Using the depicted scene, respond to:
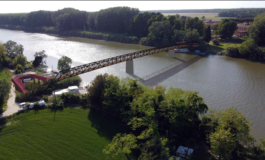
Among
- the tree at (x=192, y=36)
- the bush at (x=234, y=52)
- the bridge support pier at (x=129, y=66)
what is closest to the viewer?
the bridge support pier at (x=129, y=66)

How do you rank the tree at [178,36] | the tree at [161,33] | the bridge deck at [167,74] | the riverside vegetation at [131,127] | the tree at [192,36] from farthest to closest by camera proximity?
1. the tree at [161,33]
2. the tree at [178,36]
3. the tree at [192,36]
4. the bridge deck at [167,74]
5. the riverside vegetation at [131,127]

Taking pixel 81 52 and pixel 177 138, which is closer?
pixel 177 138

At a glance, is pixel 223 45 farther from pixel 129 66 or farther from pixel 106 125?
pixel 106 125

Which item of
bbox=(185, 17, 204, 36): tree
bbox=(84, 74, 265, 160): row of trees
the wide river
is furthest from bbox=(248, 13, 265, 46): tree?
bbox=(84, 74, 265, 160): row of trees

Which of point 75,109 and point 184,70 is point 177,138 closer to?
point 75,109

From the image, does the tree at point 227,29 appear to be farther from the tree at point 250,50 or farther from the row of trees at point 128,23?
the tree at point 250,50

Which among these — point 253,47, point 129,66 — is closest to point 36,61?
A: point 129,66

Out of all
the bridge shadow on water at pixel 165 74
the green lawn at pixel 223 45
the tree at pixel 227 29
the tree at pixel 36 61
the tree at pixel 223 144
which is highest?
the tree at pixel 227 29

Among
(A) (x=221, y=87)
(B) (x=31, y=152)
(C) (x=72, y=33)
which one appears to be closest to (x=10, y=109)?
(B) (x=31, y=152)

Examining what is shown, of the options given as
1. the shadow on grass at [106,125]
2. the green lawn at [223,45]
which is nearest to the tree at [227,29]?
the green lawn at [223,45]
